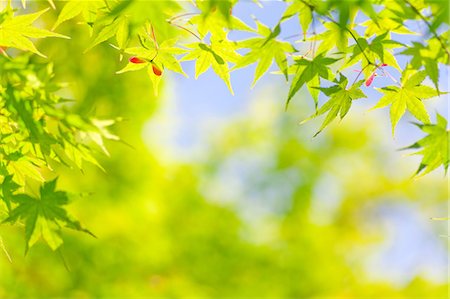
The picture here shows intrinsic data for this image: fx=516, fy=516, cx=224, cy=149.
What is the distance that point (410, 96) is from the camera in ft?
4.63

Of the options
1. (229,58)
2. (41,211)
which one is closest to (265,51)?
(229,58)

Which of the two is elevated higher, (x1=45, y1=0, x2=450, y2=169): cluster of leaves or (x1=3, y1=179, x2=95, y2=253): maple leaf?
(x1=45, y1=0, x2=450, y2=169): cluster of leaves

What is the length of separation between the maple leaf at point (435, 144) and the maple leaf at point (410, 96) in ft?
0.40

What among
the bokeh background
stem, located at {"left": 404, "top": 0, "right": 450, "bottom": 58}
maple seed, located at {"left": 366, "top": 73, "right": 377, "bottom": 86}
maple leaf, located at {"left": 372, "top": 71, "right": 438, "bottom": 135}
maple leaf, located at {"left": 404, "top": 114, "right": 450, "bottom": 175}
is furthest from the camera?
the bokeh background

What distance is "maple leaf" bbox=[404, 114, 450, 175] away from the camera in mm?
1273

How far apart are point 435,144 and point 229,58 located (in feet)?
1.93

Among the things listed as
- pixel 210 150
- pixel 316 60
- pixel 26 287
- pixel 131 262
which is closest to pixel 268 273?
pixel 131 262

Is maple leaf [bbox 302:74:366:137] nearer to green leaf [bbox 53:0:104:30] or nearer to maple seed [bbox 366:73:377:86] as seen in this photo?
maple seed [bbox 366:73:377:86]

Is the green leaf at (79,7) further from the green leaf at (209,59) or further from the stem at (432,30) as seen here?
the stem at (432,30)

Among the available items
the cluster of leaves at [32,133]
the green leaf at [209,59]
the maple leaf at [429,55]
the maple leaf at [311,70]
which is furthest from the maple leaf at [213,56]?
the maple leaf at [429,55]

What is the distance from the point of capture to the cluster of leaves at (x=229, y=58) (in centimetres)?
119

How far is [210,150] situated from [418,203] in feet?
14.2

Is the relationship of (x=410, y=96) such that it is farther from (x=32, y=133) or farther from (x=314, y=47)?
(x=32, y=133)

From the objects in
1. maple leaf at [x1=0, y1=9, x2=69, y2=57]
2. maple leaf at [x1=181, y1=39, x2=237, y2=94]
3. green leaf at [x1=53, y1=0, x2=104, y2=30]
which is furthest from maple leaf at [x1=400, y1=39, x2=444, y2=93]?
maple leaf at [x1=0, y1=9, x2=69, y2=57]
